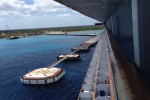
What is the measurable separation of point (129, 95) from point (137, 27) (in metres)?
4.88

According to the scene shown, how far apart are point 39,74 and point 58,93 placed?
12.3 m

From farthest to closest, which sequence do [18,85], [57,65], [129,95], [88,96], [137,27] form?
[57,65], [18,85], [88,96], [137,27], [129,95]

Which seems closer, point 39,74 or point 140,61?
point 140,61

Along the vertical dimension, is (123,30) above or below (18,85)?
above

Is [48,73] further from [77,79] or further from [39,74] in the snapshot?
[77,79]

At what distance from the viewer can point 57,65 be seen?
232 ft

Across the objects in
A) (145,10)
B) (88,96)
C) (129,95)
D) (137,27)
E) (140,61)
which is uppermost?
(145,10)

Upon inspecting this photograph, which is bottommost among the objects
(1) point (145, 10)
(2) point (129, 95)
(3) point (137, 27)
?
(2) point (129, 95)

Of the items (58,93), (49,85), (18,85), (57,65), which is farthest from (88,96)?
(57,65)

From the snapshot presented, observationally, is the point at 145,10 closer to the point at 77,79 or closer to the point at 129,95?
the point at 129,95

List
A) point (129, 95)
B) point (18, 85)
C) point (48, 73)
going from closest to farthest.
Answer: point (129, 95) < point (18, 85) < point (48, 73)

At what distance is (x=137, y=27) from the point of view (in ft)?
51.1

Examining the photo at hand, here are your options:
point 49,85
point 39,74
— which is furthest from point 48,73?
point 49,85

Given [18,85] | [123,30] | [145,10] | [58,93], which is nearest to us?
[145,10]
